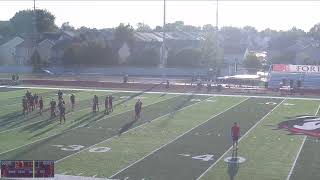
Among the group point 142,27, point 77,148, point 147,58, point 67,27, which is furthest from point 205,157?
point 142,27

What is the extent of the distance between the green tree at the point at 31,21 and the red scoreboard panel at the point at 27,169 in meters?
89.3

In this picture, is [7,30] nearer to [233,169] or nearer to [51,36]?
[51,36]

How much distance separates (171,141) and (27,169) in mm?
11300

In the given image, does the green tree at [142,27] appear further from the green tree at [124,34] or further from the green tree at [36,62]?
the green tree at [36,62]

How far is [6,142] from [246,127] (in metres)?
11.4

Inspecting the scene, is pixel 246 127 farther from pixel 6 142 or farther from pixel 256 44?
pixel 256 44

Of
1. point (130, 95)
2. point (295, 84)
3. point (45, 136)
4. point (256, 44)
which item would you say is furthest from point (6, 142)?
point (256, 44)

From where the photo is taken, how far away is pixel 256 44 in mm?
175375

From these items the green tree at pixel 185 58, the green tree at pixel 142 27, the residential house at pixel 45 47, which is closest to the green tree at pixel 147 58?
the green tree at pixel 185 58

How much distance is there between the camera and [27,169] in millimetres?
12258

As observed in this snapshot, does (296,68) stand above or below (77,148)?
above

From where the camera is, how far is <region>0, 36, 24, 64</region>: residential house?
92.0 m

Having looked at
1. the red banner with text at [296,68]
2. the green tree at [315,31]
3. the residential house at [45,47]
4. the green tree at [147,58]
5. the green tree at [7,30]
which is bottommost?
the red banner with text at [296,68]

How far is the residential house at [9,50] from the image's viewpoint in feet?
302
